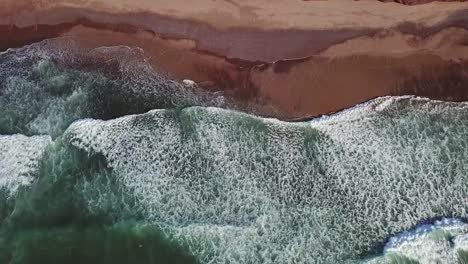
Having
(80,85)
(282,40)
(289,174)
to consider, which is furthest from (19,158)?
(282,40)

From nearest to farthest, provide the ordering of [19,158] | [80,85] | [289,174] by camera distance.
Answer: [19,158] → [289,174] → [80,85]

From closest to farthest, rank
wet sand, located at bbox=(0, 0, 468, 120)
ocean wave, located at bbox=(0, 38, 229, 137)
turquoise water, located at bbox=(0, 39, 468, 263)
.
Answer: turquoise water, located at bbox=(0, 39, 468, 263), ocean wave, located at bbox=(0, 38, 229, 137), wet sand, located at bbox=(0, 0, 468, 120)

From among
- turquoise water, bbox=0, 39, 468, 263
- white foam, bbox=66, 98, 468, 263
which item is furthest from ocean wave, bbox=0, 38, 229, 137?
white foam, bbox=66, 98, 468, 263

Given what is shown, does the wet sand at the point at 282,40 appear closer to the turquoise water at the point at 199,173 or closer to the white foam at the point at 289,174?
the turquoise water at the point at 199,173

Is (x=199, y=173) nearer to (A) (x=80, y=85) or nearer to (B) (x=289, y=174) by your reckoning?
(B) (x=289, y=174)

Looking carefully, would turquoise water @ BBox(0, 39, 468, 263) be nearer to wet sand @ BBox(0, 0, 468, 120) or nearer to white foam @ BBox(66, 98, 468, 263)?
white foam @ BBox(66, 98, 468, 263)

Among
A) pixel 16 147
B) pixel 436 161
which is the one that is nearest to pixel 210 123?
pixel 16 147

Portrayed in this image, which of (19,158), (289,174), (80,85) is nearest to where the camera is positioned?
(19,158)

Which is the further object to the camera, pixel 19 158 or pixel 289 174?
pixel 289 174
